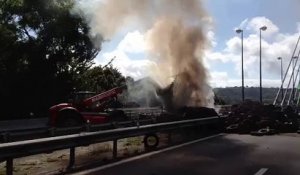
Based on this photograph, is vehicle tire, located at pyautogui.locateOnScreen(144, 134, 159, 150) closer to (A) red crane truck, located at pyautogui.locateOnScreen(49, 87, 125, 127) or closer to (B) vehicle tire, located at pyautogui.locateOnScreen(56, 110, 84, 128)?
(A) red crane truck, located at pyautogui.locateOnScreen(49, 87, 125, 127)

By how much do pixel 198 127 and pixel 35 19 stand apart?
68.9ft

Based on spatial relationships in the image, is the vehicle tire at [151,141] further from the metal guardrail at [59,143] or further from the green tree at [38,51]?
the green tree at [38,51]

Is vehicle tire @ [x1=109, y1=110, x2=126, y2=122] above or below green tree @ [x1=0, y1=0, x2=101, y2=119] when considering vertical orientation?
below

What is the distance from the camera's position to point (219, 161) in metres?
14.6

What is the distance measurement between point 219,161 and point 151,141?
218 inches

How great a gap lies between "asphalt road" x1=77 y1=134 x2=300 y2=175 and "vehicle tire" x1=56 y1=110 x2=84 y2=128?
8.65 meters

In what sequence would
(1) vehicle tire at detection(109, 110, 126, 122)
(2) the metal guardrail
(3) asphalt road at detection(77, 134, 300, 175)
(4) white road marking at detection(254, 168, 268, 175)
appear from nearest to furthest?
(2) the metal guardrail < (4) white road marking at detection(254, 168, 268, 175) < (3) asphalt road at detection(77, 134, 300, 175) < (1) vehicle tire at detection(109, 110, 126, 122)

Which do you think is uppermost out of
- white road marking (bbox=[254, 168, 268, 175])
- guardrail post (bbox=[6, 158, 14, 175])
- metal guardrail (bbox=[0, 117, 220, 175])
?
metal guardrail (bbox=[0, 117, 220, 175])

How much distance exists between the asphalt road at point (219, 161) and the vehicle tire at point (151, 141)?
96 centimetres

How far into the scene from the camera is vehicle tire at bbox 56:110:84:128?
26.7 metres

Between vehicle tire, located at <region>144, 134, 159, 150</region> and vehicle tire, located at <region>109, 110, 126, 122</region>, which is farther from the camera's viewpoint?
vehicle tire, located at <region>109, 110, 126, 122</region>

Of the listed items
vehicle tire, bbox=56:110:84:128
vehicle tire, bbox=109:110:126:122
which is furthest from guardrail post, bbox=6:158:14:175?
vehicle tire, bbox=109:110:126:122

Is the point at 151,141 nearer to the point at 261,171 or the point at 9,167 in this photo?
the point at 261,171

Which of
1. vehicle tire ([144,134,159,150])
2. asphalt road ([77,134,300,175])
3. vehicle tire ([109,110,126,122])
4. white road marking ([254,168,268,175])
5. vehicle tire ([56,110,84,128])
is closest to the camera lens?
white road marking ([254,168,268,175])
